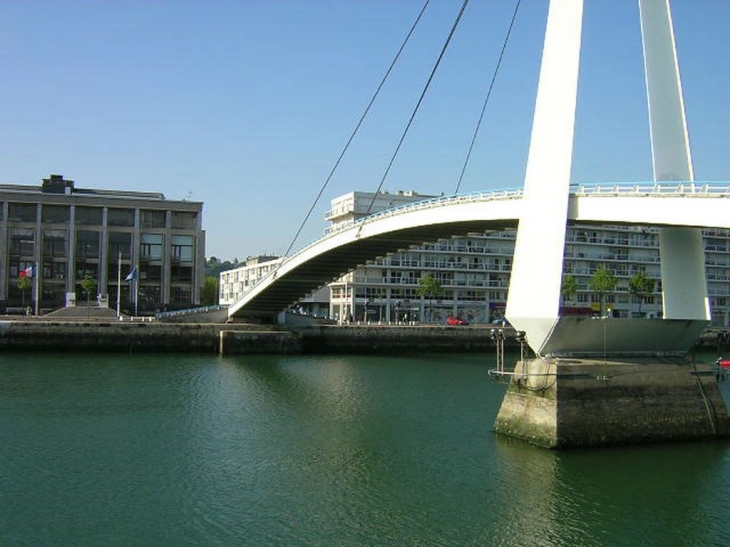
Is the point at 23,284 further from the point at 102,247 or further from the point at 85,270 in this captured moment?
the point at 102,247

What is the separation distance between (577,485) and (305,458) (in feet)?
20.5

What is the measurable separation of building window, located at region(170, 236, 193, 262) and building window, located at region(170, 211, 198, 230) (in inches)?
36.3

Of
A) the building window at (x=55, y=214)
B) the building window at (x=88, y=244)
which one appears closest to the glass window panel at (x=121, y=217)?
the building window at (x=88, y=244)

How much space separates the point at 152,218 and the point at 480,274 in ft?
99.2

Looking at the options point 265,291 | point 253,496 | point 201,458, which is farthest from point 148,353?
point 253,496

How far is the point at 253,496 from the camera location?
15570 millimetres

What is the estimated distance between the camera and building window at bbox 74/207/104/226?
223ft

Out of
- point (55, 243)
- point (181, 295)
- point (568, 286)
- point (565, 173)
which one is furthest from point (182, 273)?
point (565, 173)

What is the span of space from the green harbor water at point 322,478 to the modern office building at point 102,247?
41.5 metres

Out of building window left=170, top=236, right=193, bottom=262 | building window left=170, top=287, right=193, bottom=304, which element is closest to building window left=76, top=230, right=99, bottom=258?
building window left=170, top=236, right=193, bottom=262

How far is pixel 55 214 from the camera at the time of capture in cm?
6750

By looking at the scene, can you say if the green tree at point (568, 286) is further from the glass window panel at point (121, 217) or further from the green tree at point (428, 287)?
the glass window panel at point (121, 217)

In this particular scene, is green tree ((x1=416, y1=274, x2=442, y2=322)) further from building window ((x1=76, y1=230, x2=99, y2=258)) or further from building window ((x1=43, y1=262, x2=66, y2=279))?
building window ((x1=43, y1=262, x2=66, y2=279))

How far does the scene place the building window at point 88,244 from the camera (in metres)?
67.8
